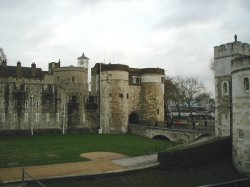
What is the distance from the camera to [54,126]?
148 ft

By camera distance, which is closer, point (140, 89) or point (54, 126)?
point (54, 126)

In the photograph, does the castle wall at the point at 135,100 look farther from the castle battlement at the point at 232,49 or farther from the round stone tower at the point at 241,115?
the round stone tower at the point at 241,115

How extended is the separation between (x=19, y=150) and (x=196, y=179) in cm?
1555

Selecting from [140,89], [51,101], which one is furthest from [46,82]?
[140,89]

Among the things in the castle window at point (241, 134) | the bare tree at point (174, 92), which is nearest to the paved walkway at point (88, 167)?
the castle window at point (241, 134)

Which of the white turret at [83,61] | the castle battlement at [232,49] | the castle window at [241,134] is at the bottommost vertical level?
the castle window at [241,134]

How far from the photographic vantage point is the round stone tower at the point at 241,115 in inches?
957

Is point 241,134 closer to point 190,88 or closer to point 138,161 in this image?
point 138,161

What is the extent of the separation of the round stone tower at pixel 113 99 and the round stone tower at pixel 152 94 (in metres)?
3.40

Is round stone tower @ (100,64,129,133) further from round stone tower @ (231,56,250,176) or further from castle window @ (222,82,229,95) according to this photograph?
round stone tower @ (231,56,250,176)

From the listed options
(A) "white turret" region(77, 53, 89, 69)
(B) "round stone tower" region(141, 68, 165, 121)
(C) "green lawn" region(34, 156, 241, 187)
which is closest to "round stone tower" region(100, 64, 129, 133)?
(B) "round stone tower" region(141, 68, 165, 121)

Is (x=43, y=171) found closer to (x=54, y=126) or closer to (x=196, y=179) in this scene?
(x=196, y=179)

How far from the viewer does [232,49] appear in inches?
1255

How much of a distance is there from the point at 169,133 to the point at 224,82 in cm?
990
